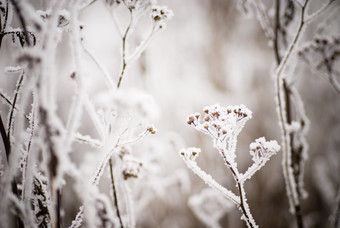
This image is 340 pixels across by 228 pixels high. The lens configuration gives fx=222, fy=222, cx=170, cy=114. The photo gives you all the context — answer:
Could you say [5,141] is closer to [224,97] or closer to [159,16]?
[159,16]

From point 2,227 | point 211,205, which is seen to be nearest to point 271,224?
point 211,205

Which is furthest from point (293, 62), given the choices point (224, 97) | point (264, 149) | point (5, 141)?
point (224, 97)

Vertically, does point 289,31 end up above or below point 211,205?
above

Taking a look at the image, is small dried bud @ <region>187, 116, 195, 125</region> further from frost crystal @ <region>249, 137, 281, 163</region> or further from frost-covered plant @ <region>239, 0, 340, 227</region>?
frost-covered plant @ <region>239, 0, 340, 227</region>

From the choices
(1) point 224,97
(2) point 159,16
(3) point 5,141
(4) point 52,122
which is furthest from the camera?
(1) point 224,97

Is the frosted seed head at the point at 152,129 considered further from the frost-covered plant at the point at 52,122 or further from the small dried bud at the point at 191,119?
the small dried bud at the point at 191,119

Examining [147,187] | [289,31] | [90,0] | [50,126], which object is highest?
[289,31]

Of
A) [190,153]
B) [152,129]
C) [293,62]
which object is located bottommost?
[190,153]

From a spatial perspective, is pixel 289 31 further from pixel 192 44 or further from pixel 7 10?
pixel 192 44
